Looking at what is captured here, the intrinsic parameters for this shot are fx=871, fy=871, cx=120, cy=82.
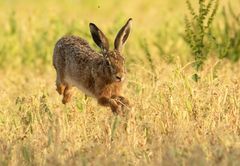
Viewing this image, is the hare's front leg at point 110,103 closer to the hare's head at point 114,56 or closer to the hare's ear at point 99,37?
the hare's head at point 114,56

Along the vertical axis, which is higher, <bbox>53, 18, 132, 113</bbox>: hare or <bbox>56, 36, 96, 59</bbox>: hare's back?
<bbox>56, 36, 96, 59</bbox>: hare's back

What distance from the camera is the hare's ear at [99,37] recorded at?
782 cm

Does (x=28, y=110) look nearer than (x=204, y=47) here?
Yes

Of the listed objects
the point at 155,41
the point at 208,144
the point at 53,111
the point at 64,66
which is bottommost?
the point at 208,144

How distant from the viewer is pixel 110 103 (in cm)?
770

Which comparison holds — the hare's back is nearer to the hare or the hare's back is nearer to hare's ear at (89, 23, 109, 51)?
the hare

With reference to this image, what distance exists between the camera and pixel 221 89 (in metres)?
7.31

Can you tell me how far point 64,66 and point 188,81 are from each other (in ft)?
6.37

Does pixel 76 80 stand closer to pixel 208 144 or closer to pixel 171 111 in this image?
pixel 171 111

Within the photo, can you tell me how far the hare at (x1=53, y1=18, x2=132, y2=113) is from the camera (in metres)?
7.61

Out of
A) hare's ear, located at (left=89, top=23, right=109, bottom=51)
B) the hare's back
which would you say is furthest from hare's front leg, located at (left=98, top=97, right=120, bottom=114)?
the hare's back

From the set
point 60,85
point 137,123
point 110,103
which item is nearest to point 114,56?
point 110,103

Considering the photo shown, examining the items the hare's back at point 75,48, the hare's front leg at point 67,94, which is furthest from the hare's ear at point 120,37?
the hare's front leg at point 67,94

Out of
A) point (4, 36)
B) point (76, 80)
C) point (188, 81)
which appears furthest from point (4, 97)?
point (4, 36)
